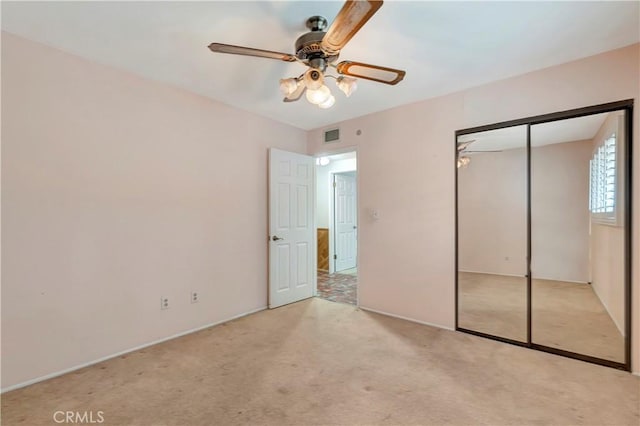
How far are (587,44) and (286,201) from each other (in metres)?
3.34

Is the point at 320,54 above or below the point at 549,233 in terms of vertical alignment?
above

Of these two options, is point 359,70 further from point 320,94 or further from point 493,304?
point 493,304

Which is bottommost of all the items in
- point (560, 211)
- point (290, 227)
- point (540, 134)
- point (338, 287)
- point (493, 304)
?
point (338, 287)

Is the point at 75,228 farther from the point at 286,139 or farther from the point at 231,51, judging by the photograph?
the point at 286,139

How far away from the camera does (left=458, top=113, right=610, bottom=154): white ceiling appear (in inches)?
101

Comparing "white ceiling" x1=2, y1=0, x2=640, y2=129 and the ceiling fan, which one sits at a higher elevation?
"white ceiling" x1=2, y1=0, x2=640, y2=129

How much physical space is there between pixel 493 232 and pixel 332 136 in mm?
2392

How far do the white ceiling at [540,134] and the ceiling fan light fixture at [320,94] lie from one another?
72.0 inches

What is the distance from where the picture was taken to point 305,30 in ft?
6.73

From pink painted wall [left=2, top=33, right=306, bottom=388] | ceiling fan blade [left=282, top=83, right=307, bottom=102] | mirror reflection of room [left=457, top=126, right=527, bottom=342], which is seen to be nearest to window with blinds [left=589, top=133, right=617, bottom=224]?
mirror reflection of room [left=457, top=126, right=527, bottom=342]

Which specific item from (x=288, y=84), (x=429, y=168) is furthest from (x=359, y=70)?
(x=429, y=168)

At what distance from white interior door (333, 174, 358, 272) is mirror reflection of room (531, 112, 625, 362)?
3769 mm

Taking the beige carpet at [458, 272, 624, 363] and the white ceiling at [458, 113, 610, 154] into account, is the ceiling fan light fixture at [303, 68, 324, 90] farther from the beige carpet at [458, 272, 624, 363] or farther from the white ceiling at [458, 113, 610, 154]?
the beige carpet at [458, 272, 624, 363]

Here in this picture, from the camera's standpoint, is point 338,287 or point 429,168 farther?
point 338,287
